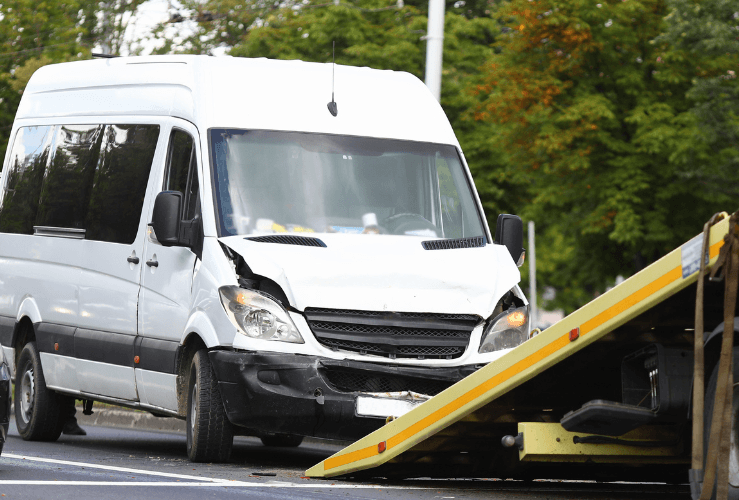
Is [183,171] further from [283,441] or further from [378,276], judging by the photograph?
[283,441]

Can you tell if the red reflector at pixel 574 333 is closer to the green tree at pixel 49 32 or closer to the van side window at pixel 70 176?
the van side window at pixel 70 176

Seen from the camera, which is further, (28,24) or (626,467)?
(28,24)

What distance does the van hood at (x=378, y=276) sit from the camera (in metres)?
8.43

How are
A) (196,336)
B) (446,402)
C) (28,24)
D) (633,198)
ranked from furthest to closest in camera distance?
(28,24) < (633,198) < (196,336) < (446,402)

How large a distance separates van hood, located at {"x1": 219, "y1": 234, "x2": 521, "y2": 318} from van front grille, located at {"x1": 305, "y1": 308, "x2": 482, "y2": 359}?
6cm

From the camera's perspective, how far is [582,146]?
22.8 metres

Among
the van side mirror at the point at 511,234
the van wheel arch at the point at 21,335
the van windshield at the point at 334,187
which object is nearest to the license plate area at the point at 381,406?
the van windshield at the point at 334,187

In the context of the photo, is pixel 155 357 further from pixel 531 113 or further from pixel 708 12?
pixel 531 113

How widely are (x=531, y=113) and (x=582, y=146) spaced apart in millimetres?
1064

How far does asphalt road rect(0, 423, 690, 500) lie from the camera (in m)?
7.07

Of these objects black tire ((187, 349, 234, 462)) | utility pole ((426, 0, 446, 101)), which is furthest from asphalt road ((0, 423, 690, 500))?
utility pole ((426, 0, 446, 101))

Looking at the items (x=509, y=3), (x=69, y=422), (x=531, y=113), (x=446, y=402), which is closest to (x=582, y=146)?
(x=531, y=113)

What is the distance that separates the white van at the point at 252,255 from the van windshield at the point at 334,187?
0.04 feet

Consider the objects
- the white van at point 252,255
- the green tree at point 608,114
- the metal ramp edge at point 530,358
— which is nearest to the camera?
the metal ramp edge at point 530,358
